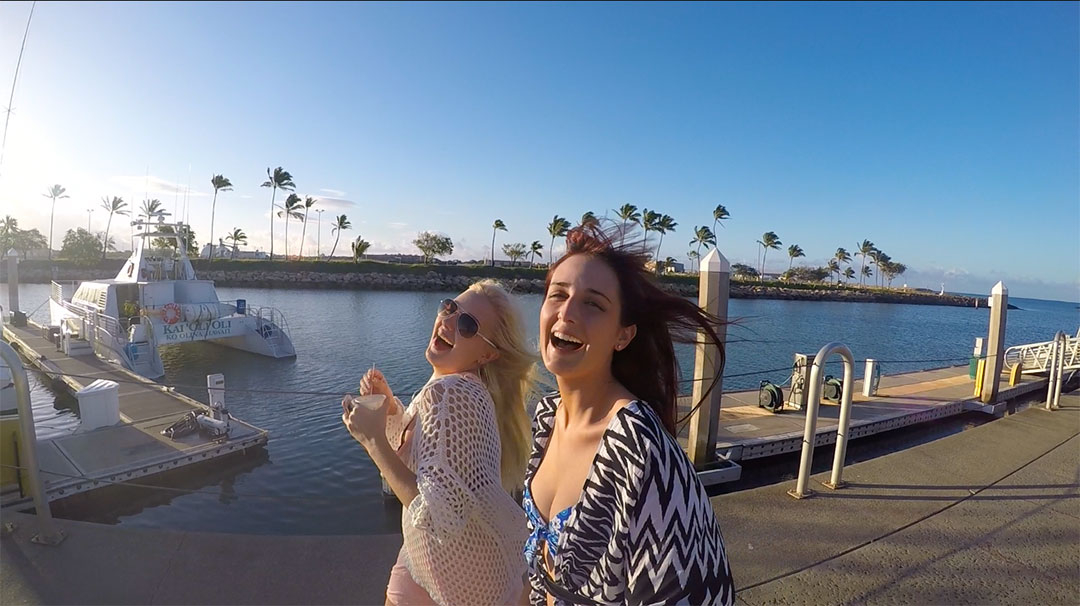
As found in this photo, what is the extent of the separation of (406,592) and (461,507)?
454mm

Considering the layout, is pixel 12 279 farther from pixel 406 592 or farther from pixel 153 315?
pixel 406 592

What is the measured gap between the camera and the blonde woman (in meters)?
1.42

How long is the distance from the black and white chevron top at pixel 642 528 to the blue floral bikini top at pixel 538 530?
0.06 meters

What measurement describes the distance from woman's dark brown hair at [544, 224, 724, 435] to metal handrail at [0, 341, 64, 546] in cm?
330

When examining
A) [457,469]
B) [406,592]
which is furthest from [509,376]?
[406,592]

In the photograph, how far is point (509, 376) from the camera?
1.77 meters

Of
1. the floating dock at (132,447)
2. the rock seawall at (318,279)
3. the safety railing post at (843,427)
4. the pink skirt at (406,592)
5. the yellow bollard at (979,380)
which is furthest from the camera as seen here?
the rock seawall at (318,279)

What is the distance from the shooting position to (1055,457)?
486cm

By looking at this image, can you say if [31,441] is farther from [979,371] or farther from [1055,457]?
[979,371]

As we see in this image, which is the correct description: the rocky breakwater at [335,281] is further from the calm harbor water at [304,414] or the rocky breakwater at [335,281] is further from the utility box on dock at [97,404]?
the utility box on dock at [97,404]

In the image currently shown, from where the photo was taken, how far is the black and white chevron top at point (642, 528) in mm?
1126

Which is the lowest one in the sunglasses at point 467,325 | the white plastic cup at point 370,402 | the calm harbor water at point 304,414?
the calm harbor water at point 304,414

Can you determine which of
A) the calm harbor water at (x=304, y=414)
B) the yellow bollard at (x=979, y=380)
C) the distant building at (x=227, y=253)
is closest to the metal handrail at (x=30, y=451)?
the calm harbor water at (x=304, y=414)

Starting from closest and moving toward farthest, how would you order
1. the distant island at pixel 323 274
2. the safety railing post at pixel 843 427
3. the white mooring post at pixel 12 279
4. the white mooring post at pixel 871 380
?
the safety railing post at pixel 843 427, the white mooring post at pixel 871 380, the white mooring post at pixel 12 279, the distant island at pixel 323 274
